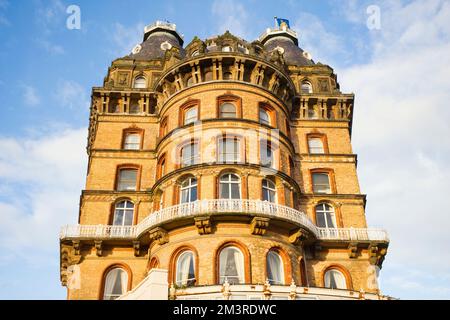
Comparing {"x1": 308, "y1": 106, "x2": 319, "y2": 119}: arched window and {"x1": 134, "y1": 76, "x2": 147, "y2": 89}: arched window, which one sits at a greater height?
{"x1": 134, "y1": 76, "x2": 147, "y2": 89}: arched window

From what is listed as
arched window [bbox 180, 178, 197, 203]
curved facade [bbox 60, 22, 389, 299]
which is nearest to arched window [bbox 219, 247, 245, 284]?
curved facade [bbox 60, 22, 389, 299]

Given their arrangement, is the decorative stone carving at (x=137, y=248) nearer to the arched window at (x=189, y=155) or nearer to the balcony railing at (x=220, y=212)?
the balcony railing at (x=220, y=212)

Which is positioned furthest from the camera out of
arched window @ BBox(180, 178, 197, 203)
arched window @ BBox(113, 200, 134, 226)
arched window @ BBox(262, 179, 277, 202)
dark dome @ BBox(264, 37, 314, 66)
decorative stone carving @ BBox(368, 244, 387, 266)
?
dark dome @ BBox(264, 37, 314, 66)

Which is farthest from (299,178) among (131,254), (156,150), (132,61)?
(132,61)

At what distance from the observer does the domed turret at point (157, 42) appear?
4091 cm

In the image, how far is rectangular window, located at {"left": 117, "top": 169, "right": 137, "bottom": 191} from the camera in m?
31.4

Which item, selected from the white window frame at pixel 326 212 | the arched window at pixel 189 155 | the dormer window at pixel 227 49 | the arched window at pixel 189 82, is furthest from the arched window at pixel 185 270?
the dormer window at pixel 227 49

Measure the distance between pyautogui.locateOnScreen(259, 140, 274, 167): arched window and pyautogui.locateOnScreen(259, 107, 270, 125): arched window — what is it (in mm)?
2035

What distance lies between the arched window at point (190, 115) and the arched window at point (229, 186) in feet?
17.0

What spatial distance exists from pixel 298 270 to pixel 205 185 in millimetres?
6673

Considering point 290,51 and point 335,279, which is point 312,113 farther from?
point 335,279

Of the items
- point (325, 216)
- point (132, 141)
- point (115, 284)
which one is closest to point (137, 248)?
point (115, 284)

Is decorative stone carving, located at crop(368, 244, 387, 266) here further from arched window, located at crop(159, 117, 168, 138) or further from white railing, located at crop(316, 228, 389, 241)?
arched window, located at crop(159, 117, 168, 138)

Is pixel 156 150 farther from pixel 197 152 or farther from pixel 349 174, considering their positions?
pixel 349 174
